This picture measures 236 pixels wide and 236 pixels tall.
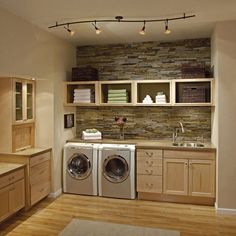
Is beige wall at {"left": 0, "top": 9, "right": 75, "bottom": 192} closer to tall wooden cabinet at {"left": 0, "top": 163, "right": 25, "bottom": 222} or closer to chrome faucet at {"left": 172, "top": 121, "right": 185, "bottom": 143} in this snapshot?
tall wooden cabinet at {"left": 0, "top": 163, "right": 25, "bottom": 222}

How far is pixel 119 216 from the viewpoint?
394 centimetres

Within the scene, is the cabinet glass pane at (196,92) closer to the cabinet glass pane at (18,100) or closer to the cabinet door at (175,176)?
the cabinet door at (175,176)

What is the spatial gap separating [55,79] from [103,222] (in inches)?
94.0

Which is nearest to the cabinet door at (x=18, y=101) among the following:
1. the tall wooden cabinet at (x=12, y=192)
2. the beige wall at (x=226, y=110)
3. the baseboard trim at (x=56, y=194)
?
the tall wooden cabinet at (x=12, y=192)

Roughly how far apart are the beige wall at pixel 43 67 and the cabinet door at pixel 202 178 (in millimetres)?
2235

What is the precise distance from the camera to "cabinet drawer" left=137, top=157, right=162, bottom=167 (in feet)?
14.7

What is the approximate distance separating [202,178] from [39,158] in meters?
2.53

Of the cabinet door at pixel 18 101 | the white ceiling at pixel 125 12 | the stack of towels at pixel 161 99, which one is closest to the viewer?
the white ceiling at pixel 125 12

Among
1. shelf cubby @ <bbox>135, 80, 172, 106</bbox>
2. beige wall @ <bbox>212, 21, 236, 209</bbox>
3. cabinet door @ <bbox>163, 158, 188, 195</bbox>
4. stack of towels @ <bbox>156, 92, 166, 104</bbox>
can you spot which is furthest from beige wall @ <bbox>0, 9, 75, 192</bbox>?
beige wall @ <bbox>212, 21, 236, 209</bbox>

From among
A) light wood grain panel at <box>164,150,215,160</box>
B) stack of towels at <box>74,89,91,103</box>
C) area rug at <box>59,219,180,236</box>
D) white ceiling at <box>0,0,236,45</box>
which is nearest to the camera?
white ceiling at <box>0,0,236,45</box>

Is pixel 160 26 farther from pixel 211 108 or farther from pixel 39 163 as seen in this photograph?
pixel 39 163

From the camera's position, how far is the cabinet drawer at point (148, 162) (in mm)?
4466

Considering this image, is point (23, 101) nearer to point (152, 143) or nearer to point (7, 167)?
point (7, 167)

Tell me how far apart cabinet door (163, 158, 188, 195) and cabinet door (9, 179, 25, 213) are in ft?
7.08
